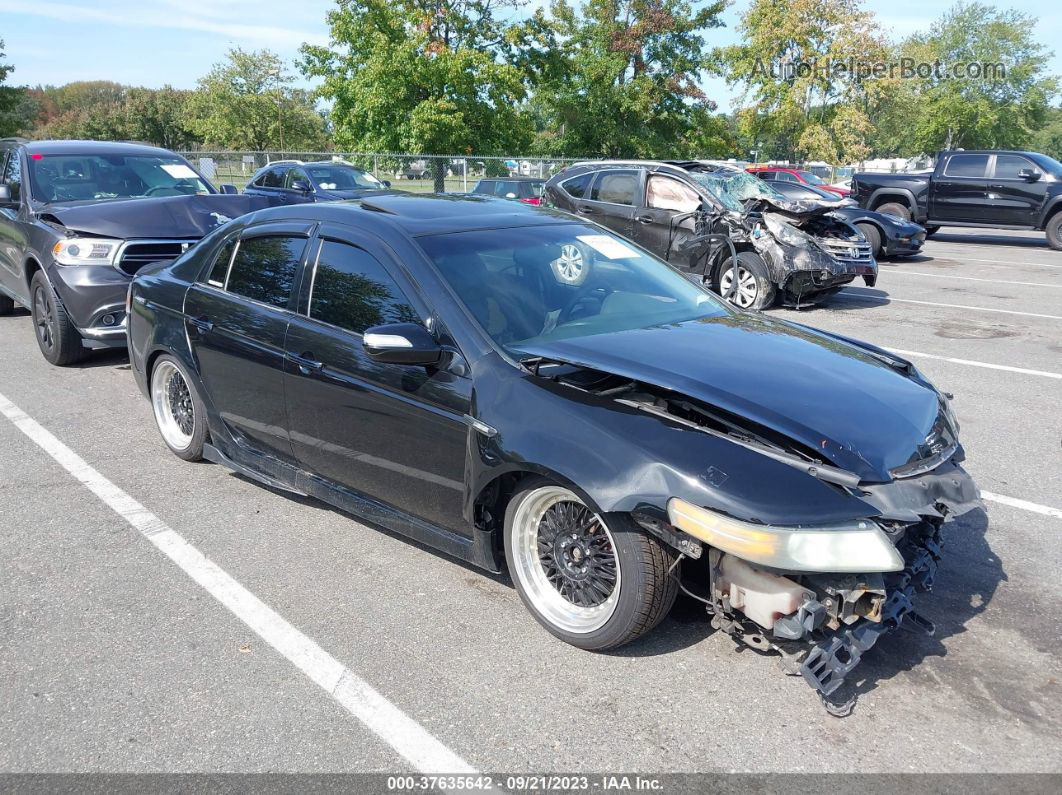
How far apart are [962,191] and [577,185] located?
1071cm

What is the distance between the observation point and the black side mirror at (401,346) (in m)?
3.51

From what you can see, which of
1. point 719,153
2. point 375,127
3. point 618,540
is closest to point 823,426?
point 618,540

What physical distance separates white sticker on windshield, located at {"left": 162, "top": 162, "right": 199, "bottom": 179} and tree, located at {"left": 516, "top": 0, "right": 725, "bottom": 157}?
30.1 metres

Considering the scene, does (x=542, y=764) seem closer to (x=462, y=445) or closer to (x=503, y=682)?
(x=503, y=682)

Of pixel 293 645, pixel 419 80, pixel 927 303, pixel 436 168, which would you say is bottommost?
pixel 293 645

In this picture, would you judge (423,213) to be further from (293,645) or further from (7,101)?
(7,101)

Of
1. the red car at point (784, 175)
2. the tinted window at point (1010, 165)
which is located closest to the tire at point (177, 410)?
the tinted window at point (1010, 165)

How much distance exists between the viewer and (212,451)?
16.6 feet

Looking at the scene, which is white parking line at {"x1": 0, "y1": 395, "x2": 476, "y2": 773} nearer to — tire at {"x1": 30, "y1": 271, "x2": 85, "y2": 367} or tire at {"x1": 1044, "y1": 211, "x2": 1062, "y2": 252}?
tire at {"x1": 30, "y1": 271, "x2": 85, "y2": 367}

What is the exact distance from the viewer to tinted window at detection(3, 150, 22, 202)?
8656 mm

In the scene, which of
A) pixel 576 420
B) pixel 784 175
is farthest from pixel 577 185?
pixel 784 175

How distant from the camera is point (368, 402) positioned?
3930 mm

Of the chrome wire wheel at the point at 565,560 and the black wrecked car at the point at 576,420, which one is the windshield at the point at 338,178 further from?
the chrome wire wheel at the point at 565,560

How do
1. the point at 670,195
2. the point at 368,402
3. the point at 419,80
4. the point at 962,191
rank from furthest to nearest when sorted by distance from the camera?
the point at 419,80 → the point at 962,191 → the point at 670,195 → the point at 368,402
